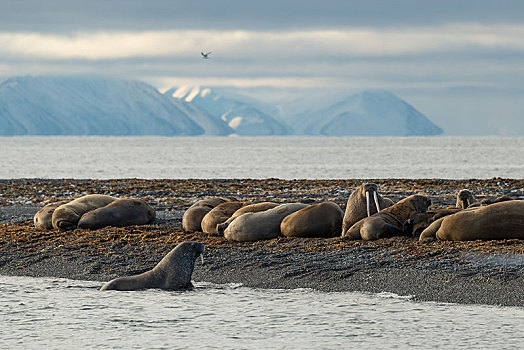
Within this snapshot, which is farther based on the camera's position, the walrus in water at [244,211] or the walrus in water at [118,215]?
the walrus in water at [118,215]

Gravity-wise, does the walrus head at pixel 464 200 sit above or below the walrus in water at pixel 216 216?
above

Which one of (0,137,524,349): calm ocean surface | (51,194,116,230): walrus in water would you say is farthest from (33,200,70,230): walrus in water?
(0,137,524,349): calm ocean surface

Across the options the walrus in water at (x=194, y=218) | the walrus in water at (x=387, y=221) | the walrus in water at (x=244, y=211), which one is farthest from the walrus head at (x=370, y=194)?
the walrus in water at (x=194, y=218)

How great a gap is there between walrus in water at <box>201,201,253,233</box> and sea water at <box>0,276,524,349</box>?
404 cm

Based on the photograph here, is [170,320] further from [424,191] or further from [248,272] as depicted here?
[424,191]

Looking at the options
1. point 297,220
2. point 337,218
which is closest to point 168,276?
point 297,220

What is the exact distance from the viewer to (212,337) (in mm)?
9141

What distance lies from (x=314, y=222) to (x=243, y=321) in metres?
5.26

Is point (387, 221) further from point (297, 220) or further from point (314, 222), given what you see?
point (297, 220)

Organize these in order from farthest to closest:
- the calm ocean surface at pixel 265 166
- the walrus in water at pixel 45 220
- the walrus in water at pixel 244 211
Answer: the calm ocean surface at pixel 265 166 < the walrus in water at pixel 45 220 < the walrus in water at pixel 244 211

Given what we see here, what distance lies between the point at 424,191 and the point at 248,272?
65.4 feet

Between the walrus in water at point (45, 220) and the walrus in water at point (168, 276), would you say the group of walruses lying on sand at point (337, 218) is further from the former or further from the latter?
the walrus in water at point (168, 276)

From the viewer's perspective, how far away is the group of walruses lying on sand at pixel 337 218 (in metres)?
13.4

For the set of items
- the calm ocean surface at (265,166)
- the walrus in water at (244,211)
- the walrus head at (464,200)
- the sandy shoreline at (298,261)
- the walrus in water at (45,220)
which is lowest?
the calm ocean surface at (265,166)
